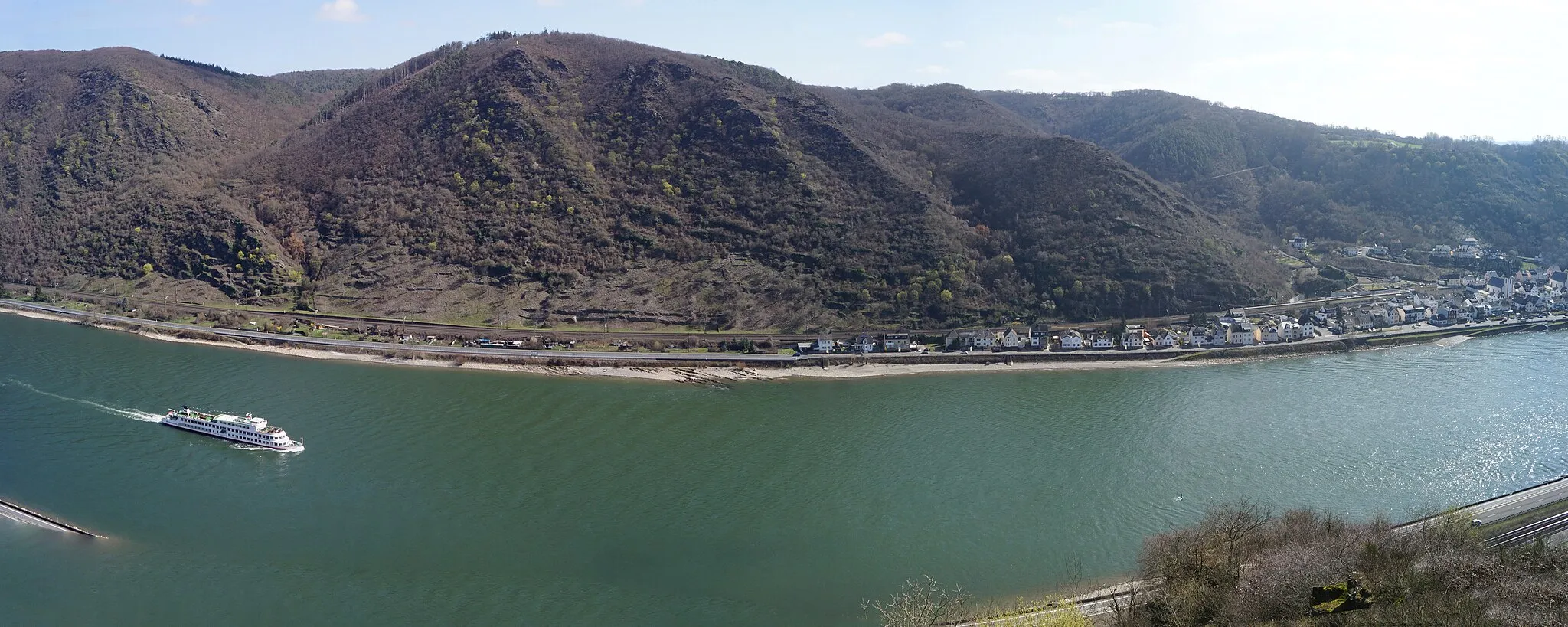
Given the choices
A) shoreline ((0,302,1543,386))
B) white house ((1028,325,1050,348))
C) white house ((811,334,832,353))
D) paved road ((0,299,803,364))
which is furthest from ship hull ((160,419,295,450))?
white house ((1028,325,1050,348))

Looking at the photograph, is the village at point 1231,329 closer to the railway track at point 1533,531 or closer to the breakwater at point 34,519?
the railway track at point 1533,531

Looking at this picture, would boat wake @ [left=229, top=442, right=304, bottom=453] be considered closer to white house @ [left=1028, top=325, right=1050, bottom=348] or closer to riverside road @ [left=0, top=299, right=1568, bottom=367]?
riverside road @ [left=0, top=299, right=1568, bottom=367]

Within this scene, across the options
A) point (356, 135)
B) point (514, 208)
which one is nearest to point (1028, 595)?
point (514, 208)

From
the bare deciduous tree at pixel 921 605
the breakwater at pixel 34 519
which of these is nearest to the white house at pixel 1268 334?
the bare deciduous tree at pixel 921 605

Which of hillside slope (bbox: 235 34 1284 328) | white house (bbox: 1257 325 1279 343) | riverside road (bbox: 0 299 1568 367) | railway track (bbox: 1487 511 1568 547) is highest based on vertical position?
hillside slope (bbox: 235 34 1284 328)

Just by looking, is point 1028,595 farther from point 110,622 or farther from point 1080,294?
point 1080,294

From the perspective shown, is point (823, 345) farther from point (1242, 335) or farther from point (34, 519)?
point (34, 519)
